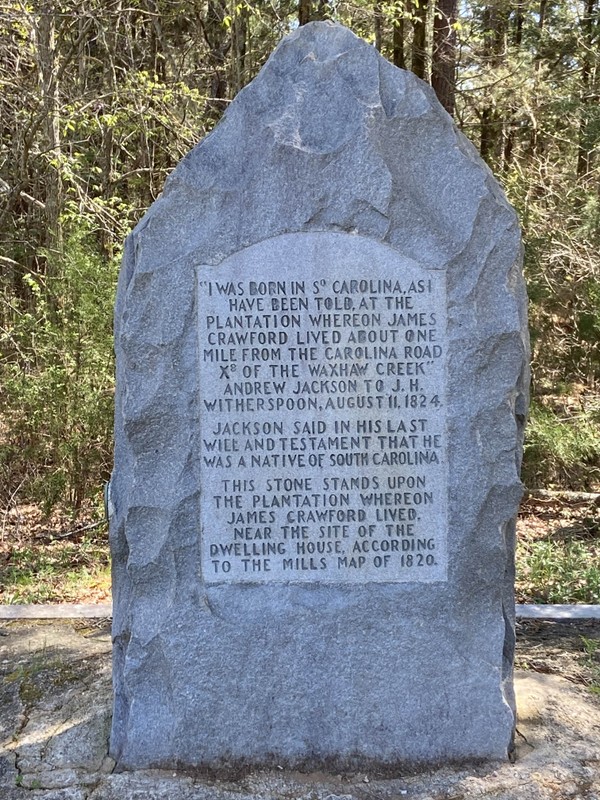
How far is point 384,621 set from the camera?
287 centimetres

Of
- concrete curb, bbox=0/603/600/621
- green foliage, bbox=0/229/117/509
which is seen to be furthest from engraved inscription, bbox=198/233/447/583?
green foliage, bbox=0/229/117/509

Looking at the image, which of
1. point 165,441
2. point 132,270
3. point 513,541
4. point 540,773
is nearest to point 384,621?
point 513,541

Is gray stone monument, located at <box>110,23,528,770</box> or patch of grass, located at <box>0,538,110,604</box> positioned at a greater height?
gray stone monument, located at <box>110,23,528,770</box>

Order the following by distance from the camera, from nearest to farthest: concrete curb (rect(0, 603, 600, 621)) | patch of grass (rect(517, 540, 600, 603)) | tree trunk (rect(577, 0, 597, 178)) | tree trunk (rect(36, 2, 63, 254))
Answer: concrete curb (rect(0, 603, 600, 621)), patch of grass (rect(517, 540, 600, 603)), tree trunk (rect(36, 2, 63, 254)), tree trunk (rect(577, 0, 597, 178))

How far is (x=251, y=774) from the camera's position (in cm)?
283

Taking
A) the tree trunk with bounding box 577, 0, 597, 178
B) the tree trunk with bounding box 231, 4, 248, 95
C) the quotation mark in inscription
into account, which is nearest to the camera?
the quotation mark in inscription

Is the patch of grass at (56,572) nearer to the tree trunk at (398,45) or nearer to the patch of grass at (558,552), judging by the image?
the patch of grass at (558,552)

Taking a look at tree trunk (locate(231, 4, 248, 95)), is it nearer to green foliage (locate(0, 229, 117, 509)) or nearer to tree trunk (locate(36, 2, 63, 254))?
tree trunk (locate(36, 2, 63, 254))

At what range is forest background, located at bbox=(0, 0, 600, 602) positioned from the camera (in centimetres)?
592

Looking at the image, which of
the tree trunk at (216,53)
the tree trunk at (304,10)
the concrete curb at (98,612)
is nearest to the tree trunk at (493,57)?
the tree trunk at (304,10)

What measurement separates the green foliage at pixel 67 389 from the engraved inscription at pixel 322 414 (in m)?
3.29

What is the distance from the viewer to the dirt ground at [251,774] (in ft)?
8.84

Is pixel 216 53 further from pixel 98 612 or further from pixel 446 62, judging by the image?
pixel 98 612

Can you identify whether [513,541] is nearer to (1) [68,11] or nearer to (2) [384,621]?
(2) [384,621]
